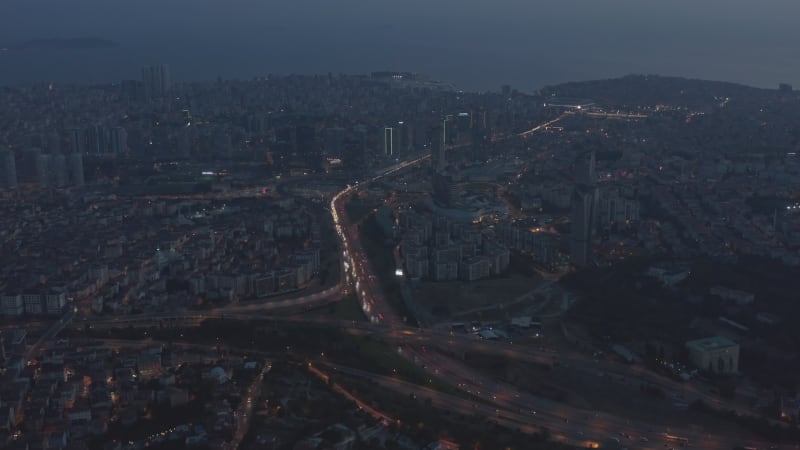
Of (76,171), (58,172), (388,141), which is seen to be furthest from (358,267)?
(388,141)

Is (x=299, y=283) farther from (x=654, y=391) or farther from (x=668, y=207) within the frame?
(x=668, y=207)

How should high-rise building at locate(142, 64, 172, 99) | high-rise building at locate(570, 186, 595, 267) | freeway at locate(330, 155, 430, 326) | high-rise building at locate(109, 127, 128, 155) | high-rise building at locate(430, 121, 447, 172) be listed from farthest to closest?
high-rise building at locate(142, 64, 172, 99) < high-rise building at locate(109, 127, 128, 155) < high-rise building at locate(430, 121, 447, 172) < high-rise building at locate(570, 186, 595, 267) < freeway at locate(330, 155, 430, 326)

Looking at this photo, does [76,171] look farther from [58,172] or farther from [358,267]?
[358,267]

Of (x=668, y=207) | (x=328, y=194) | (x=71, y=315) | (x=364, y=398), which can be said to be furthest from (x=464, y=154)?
(x=364, y=398)

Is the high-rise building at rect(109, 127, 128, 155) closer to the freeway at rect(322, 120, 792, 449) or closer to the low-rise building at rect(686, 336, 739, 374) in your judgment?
the freeway at rect(322, 120, 792, 449)

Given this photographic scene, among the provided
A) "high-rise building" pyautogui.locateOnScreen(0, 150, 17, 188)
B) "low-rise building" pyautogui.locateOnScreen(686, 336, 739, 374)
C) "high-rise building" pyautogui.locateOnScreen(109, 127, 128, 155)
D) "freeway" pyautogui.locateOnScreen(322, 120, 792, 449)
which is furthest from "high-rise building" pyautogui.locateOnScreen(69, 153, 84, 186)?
"low-rise building" pyautogui.locateOnScreen(686, 336, 739, 374)

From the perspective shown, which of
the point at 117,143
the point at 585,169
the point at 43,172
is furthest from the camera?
the point at 117,143

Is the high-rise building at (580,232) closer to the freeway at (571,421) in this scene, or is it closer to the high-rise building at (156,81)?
the freeway at (571,421)

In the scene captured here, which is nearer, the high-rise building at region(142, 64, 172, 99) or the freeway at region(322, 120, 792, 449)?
the freeway at region(322, 120, 792, 449)
